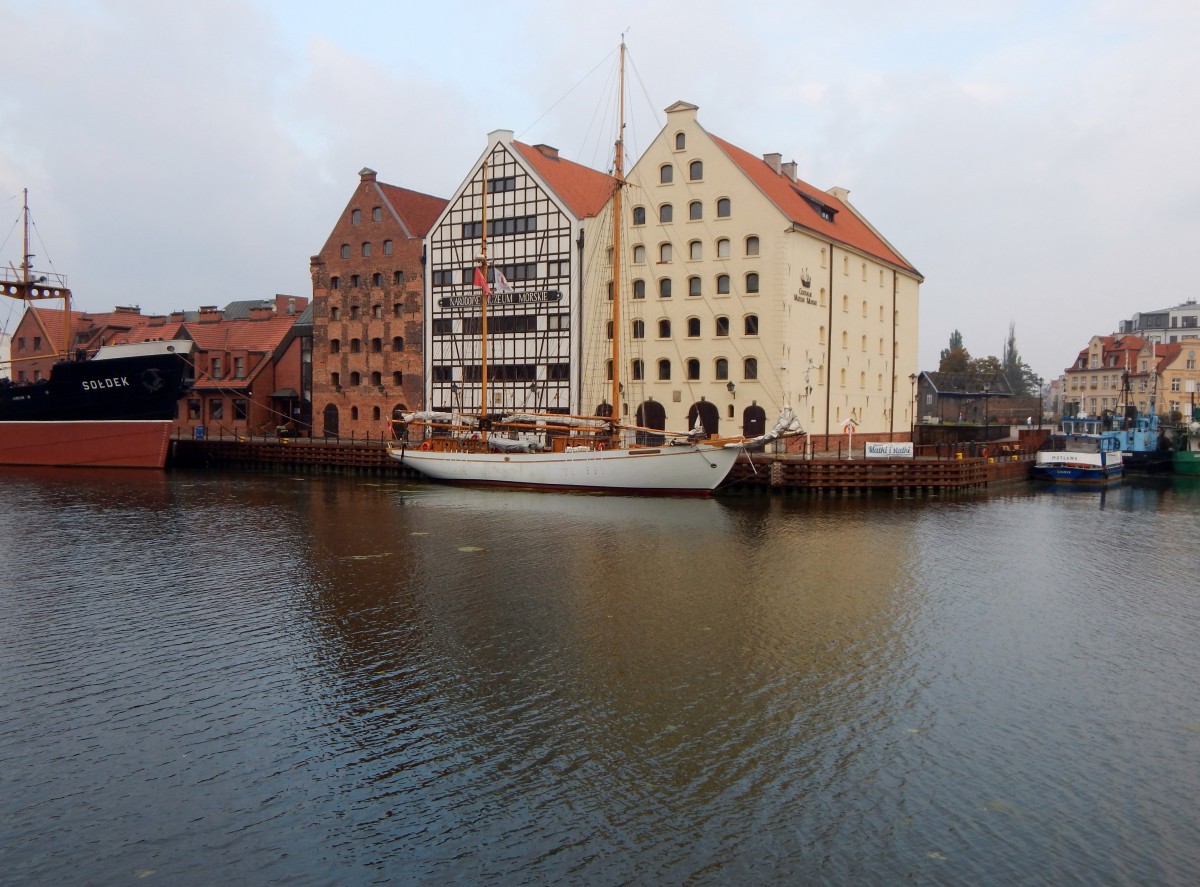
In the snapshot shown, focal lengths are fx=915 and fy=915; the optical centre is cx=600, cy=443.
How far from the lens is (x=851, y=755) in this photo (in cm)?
1227

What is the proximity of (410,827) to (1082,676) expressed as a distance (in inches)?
464

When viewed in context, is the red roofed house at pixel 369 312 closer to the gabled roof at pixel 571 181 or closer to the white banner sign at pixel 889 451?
the gabled roof at pixel 571 181

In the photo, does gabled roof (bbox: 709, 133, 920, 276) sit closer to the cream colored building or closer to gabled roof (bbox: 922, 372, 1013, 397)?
the cream colored building

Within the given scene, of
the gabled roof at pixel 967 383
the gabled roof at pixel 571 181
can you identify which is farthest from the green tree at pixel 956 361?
the gabled roof at pixel 571 181

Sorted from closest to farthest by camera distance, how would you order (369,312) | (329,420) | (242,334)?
(369,312), (329,420), (242,334)

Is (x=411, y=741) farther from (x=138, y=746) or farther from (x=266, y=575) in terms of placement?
(x=266, y=575)

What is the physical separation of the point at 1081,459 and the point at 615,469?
29.0 metres

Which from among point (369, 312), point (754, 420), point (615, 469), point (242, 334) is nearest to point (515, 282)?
point (369, 312)

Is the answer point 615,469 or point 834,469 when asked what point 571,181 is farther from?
point 834,469

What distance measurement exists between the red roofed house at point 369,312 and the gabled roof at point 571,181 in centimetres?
949

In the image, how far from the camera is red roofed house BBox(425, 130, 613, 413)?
53656mm

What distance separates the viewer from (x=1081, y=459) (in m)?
52.7

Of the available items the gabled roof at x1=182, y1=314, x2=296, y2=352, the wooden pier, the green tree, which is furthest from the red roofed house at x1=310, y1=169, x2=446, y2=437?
the green tree

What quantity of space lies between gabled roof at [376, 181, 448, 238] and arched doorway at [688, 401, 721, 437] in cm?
2286
